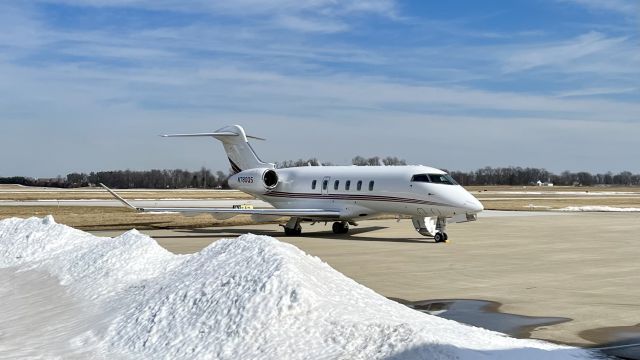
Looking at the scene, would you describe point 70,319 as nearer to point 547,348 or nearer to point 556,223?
point 547,348

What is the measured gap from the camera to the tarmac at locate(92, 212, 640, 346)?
1121 cm

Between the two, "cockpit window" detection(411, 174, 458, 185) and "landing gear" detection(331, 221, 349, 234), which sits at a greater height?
"cockpit window" detection(411, 174, 458, 185)

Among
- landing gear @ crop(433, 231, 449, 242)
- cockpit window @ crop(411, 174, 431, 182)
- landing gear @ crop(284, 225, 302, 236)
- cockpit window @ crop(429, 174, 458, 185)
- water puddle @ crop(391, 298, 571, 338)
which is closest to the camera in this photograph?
water puddle @ crop(391, 298, 571, 338)

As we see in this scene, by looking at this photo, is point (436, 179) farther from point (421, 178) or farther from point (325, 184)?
point (325, 184)

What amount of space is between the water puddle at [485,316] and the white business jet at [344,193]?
1184cm

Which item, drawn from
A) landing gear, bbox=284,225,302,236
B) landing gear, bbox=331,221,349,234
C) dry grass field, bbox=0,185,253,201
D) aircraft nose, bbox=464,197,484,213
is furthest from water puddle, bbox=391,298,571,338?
dry grass field, bbox=0,185,253,201

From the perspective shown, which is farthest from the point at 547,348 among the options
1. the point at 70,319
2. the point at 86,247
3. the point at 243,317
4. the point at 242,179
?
the point at 242,179

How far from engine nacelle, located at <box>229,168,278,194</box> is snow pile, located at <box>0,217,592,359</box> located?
18.6 metres

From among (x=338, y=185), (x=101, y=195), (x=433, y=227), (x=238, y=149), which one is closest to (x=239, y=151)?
(x=238, y=149)

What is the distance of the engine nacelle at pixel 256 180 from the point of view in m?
30.7

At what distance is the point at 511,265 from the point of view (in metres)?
17.6

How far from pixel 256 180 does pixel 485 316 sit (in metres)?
20.8

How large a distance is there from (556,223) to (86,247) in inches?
956

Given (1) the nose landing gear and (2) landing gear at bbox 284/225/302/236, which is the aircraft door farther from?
(1) the nose landing gear
